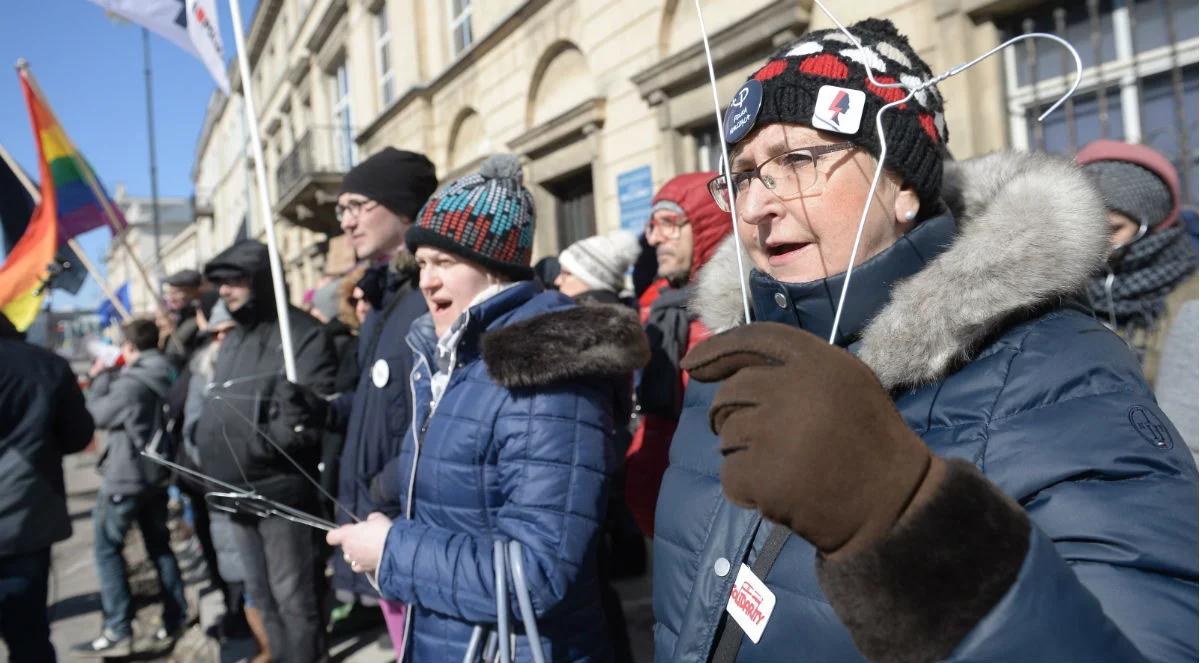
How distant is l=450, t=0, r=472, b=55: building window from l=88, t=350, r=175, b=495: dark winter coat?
7525 millimetres

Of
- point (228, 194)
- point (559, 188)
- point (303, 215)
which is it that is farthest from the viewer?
point (228, 194)

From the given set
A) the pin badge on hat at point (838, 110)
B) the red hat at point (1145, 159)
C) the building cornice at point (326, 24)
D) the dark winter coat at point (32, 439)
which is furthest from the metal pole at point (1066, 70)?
the building cornice at point (326, 24)

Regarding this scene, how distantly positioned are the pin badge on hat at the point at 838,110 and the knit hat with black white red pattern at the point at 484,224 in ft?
3.76

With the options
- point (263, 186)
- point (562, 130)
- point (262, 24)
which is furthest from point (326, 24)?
point (263, 186)

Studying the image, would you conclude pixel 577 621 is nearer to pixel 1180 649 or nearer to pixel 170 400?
pixel 1180 649

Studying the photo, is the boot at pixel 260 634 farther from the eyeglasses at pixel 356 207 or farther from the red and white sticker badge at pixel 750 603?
the red and white sticker badge at pixel 750 603

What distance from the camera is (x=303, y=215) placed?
17.9 m

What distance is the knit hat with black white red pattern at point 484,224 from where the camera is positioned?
2.06 meters

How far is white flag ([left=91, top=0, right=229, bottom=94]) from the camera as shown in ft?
10.9

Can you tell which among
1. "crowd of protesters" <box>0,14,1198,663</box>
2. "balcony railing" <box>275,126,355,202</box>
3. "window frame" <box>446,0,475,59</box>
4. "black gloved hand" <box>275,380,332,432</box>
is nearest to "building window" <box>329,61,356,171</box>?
"balcony railing" <box>275,126,355,202</box>

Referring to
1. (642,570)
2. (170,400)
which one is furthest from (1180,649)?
(170,400)

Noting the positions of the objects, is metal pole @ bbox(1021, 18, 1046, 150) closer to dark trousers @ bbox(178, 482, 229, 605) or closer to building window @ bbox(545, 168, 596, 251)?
building window @ bbox(545, 168, 596, 251)

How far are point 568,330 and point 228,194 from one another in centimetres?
3179

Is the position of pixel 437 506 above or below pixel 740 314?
below
